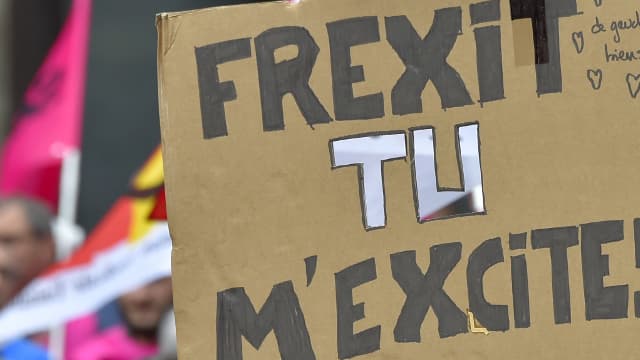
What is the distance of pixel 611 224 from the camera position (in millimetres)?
1533

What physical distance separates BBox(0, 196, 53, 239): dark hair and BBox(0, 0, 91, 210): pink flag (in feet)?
0.88

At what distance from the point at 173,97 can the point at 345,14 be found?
0.23 m

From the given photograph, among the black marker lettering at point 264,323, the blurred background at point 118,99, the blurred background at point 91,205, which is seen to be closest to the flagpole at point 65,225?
the blurred background at point 91,205

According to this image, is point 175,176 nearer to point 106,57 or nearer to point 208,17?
point 208,17

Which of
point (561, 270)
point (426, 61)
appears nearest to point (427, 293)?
point (561, 270)

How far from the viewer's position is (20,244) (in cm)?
368

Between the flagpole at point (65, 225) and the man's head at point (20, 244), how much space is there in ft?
0.17

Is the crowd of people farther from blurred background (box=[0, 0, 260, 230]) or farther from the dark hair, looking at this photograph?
blurred background (box=[0, 0, 260, 230])

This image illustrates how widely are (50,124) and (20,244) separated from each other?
44 centimetres

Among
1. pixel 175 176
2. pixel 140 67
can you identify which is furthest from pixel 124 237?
pixel 175 176

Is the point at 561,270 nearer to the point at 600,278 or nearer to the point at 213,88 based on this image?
the point at 600,278

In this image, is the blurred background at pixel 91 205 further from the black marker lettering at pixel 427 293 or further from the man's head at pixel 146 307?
the black marker lettering at pixel 427 293

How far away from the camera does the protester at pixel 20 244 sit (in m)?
3.66

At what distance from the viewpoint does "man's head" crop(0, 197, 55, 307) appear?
144 inches
